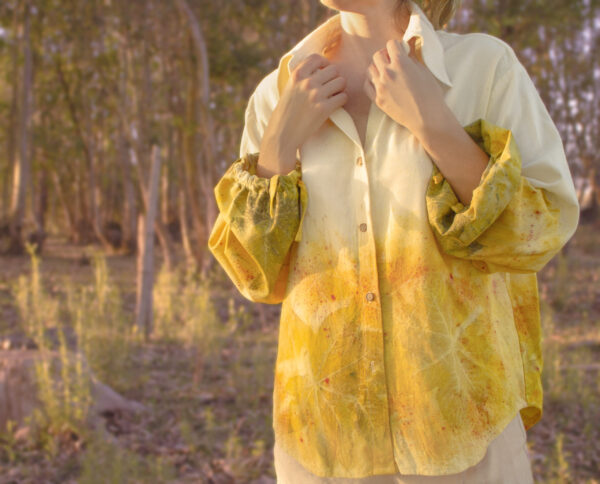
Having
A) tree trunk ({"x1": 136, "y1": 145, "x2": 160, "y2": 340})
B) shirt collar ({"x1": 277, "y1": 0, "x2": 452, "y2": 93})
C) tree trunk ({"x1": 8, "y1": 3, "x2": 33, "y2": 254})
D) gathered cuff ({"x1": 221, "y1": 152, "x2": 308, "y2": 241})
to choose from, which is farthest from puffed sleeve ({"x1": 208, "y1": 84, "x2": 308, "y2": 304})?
tree trunk ({"x1": 8, "y1": 3, "x2": 33, "y2": 254})

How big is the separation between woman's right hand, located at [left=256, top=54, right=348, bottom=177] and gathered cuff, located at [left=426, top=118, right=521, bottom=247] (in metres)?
0.28

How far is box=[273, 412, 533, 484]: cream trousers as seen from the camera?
131cm

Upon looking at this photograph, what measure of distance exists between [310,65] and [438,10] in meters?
0.36

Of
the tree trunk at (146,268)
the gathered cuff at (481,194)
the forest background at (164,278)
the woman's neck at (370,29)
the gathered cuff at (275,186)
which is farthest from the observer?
the tree trunk at (146,268)

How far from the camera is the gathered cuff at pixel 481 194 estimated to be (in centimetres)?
124

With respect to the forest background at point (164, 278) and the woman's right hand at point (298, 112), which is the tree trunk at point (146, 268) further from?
the woman's right hand at point (298, 112)

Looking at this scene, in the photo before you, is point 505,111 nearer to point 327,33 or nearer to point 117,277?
point 327,33

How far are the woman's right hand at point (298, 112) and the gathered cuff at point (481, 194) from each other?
275mm

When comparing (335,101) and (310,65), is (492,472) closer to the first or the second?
(335,101)

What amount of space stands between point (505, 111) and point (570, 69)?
15.8 meters

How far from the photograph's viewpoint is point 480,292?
1.38 meters

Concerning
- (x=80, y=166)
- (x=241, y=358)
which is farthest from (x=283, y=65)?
(x=80, y=166)

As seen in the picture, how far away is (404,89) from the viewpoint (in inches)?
53.0

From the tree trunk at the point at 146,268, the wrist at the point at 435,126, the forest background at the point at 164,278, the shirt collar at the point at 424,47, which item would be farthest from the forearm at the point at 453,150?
the tree trunk at the point at 146,268
